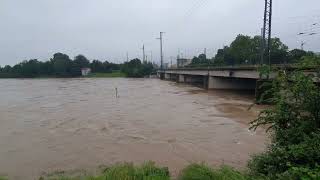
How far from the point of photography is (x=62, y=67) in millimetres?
152375

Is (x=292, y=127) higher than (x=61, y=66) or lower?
higher

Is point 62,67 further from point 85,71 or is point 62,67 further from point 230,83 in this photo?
point 230,83

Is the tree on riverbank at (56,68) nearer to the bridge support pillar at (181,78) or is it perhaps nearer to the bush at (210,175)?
the bridge support pillar at (181,78)

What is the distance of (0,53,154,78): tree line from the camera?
144 meters

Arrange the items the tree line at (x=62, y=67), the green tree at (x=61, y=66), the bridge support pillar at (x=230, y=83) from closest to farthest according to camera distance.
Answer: the bridge support pillar at (x=230, y=83) → the tree line at (x=62, y=67) → the green tree at (x=61, y=66)

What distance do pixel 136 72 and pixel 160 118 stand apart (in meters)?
109

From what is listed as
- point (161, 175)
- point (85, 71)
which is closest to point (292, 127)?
point (161, 175)

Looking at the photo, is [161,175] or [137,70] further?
[137,70]

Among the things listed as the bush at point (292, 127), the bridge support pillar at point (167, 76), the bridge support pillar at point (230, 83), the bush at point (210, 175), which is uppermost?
the bush at point (292, 127)

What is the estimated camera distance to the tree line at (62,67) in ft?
472

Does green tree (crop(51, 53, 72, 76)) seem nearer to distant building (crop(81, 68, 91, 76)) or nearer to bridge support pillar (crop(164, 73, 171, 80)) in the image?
distant building (crop(81, 68, 91, 76))

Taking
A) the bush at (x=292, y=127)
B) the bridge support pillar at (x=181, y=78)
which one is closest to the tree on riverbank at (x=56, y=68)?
the bridge support pillar at (x=181, y=78)

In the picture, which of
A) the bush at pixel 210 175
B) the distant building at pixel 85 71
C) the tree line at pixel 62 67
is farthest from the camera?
the distant building at pixel 85 71

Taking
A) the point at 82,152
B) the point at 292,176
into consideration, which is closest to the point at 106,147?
the point at 82,152
